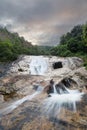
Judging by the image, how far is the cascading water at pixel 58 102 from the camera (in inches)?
615

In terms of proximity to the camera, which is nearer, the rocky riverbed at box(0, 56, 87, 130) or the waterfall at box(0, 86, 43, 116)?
the rocky riverbed at box(0, 56, 87, 130)

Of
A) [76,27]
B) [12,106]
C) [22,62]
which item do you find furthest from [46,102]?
[76,27]

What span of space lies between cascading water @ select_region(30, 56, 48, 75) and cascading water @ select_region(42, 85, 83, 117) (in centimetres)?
1162

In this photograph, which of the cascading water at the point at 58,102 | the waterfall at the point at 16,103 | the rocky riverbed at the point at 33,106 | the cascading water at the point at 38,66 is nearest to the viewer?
the rocky riverbed at the point at 33,106

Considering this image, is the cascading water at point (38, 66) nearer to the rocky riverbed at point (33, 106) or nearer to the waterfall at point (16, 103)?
the rocky riverbed at point (33, 106)

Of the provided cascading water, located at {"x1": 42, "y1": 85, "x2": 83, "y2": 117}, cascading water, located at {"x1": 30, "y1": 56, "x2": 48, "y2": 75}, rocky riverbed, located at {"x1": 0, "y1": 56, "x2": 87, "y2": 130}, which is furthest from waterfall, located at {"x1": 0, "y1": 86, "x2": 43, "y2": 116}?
cascading water, located at {"x1": 30, "y1": 56, "x2": 48, "y2": 75}

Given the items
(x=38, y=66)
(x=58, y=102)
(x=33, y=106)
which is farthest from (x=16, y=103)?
(x=38, y=66)

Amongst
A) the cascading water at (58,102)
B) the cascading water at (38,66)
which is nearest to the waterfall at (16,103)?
the cascading water at (58,102)

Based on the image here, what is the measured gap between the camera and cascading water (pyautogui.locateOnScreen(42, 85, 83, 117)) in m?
15.6

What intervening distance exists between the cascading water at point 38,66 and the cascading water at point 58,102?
1162 cm

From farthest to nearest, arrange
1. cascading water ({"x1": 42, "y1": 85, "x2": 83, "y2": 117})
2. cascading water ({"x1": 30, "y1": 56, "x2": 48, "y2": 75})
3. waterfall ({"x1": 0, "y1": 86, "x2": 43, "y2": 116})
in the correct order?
1. cascading water ({"x1": 30, "y1": 56, "x2": 48, "y2": 75})
2. waterfall ({"x1": 0, "y1": 86, "x2": 43, "y2": 116})
3. cascading water ({"x1": 42, "y1": 85, "x2": 83, "y2": 117})

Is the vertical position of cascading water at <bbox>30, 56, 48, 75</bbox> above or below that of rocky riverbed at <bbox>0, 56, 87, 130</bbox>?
above

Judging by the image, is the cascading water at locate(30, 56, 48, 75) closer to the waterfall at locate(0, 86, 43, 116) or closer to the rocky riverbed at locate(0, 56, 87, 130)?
the rocky riverbed at locate(0, 56, 87, 130)

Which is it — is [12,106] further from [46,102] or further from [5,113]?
[46,102]
